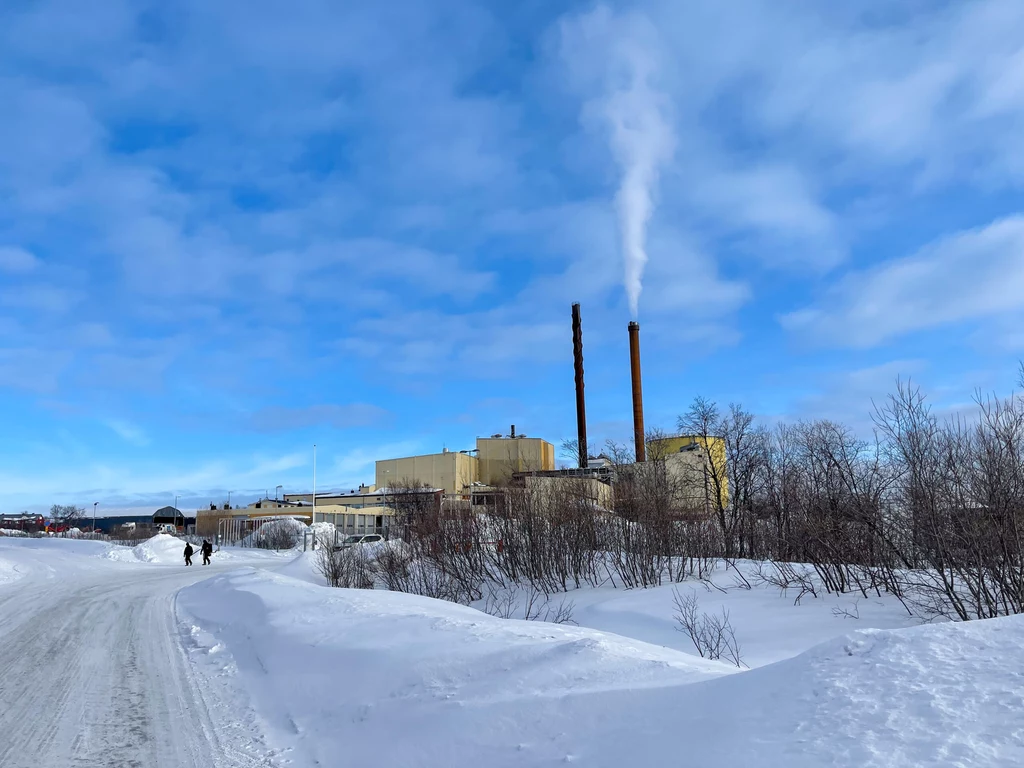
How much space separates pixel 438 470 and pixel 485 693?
65858mm

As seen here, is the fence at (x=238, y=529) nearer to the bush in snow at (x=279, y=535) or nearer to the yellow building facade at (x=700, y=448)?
the bush in snow at (x=279, y=535)

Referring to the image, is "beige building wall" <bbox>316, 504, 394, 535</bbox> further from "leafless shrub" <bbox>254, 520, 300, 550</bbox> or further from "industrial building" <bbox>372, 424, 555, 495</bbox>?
"leafless shrub" <bbox>254, 520, 300, 550</bbox>

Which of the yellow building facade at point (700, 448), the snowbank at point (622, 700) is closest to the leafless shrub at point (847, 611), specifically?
the snowbank at point (622, 700)

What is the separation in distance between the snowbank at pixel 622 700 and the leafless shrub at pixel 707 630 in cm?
328

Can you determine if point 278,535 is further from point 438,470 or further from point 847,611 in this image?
point 847,611

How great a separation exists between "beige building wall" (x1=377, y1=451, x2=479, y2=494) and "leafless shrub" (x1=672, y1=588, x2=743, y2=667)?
5450 cm

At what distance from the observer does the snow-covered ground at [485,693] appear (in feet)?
12.9

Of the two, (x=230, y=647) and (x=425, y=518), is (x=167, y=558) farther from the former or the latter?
(x=230, y=647)

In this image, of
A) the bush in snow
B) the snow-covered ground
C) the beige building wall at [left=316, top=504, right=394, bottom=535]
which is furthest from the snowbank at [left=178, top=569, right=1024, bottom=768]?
the beige building wall at [left=316, top=504, right=394, bottom=535]

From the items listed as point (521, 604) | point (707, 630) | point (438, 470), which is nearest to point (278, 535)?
point (438, 470)

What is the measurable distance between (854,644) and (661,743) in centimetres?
158

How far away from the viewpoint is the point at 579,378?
58.3m

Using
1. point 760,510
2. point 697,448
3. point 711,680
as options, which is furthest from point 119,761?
point 697,448

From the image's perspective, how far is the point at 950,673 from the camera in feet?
13.9
